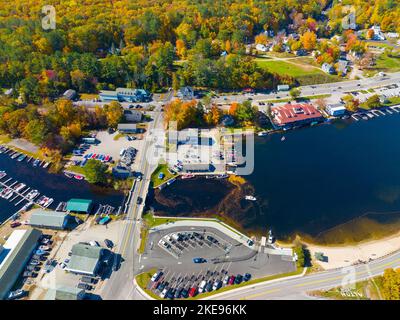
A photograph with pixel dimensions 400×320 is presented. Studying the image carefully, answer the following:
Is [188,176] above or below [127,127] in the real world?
below

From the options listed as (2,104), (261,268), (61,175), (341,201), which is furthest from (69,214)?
(341,201)

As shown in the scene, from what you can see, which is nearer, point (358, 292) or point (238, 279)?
point (358, 292)

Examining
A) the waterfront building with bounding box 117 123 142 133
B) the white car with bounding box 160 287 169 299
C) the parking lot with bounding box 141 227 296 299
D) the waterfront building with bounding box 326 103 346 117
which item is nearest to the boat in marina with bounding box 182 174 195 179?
the parking lot with bounding box 141 227 296 299

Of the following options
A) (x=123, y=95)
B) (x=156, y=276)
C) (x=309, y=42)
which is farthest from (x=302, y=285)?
(x=309, y=42)

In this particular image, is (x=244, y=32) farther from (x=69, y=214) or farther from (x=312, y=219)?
(x=69, y=214)

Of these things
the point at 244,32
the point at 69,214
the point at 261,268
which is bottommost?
the point at 261,268

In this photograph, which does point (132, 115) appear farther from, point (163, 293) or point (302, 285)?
point (302, 285)
